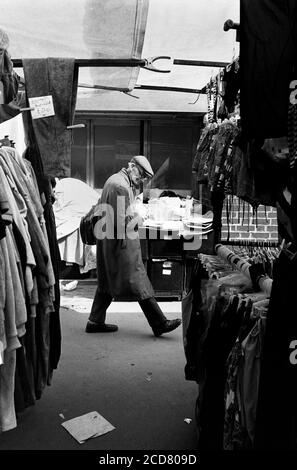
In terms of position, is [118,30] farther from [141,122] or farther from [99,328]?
[141,122]

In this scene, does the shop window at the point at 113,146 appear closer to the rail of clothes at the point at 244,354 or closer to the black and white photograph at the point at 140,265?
the black and white photograph at the point at 140,265

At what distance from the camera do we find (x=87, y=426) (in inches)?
101

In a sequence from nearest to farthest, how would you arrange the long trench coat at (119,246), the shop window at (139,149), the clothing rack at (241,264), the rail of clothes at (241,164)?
the rail of clothes at (241,164) → the clothing rack at (241,264) → the long trench coat at (119,246) → the shop window at (139,149)

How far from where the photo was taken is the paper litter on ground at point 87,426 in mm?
2449

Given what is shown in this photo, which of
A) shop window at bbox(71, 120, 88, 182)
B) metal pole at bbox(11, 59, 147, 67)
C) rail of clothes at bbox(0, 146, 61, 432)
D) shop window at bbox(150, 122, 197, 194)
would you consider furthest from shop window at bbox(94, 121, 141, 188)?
metal pole at bbox(11, 59, 147, 67)

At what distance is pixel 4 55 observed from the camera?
2.07 m

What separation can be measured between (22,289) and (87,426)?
41.6 inches

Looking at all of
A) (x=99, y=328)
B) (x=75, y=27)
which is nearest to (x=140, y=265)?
(x=99, y=328)

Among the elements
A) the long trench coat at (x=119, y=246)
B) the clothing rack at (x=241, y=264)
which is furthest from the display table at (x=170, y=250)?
the clothing rack at (x=241, y=264)

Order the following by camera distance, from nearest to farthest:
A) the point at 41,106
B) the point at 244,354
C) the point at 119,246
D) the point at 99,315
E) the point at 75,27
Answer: the point at 244,354
the point at 41,106
the point at 75,27
the point at 119,246
the point at 99,315

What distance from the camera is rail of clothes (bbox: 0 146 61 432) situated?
6.28 feet
